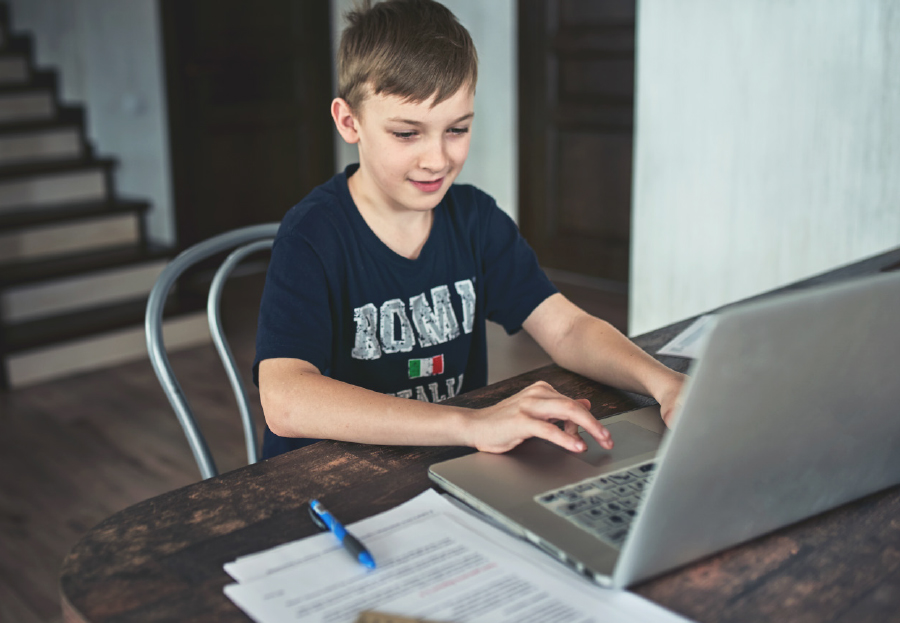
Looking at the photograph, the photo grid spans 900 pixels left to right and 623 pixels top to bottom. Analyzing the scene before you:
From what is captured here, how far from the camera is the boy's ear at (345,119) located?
114 centimetres

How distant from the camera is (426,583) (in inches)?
25.1

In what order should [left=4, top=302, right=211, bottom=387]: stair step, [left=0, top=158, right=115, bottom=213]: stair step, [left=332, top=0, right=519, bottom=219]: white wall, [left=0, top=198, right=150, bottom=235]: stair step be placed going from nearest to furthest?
[left=4, top=302, right=211, bottom=387]: stair step < [left=0, top=198, right=150, bottom=235]: stair step < [left=0, top=158, right=115, bottom=213]: stair step < [left=332, top=0, right=519, bottom=219]: white wall

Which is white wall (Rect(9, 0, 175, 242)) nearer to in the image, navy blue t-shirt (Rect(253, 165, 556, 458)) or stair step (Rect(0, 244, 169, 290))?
stair step (Rect(0, 244, 169, 290))

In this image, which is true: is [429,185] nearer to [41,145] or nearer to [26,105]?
[41,145]

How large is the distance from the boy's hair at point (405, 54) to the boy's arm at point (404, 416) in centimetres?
35

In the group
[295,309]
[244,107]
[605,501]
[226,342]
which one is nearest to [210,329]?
[226,342]

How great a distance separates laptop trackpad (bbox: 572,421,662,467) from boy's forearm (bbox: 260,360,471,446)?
0.12 m

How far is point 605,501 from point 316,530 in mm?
233

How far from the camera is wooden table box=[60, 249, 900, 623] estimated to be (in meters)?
0.62

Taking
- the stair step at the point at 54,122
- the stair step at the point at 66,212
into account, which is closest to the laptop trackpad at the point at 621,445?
the stair step at the point at 66,212

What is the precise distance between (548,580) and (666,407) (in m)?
0.35

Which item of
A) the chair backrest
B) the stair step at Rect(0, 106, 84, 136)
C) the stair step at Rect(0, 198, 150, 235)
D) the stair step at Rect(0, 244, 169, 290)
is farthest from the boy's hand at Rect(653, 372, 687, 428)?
the stair step at Rect(0, 106, 84, 136)

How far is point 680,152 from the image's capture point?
9.50 feet

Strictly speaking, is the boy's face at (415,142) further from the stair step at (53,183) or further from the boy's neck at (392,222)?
the stair step at (53,183)
